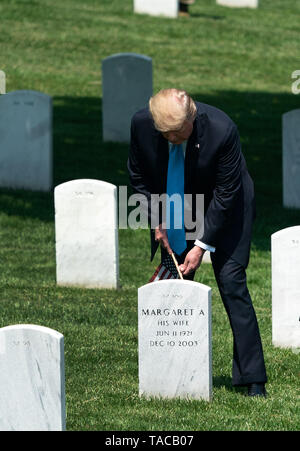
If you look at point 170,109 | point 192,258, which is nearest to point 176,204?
point 192,258

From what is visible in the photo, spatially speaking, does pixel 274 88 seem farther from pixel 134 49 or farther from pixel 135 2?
pixel 135 2

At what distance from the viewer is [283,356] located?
8.14 meters

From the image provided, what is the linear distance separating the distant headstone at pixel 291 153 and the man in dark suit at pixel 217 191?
6.29 meters

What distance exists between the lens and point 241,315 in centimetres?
684

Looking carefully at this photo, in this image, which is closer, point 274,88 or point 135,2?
point 274,88

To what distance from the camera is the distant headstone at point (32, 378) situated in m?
5.61

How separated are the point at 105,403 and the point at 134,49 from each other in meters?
15.3

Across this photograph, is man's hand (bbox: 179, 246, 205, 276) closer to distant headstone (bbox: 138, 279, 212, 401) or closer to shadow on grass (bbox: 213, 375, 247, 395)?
distant headstone (bbox: 138, 279, 212, 401)

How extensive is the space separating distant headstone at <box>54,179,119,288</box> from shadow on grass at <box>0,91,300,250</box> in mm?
2357

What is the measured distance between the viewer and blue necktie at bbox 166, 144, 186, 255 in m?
6.70

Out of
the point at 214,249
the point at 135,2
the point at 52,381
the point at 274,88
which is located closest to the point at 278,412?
the point at 214,249

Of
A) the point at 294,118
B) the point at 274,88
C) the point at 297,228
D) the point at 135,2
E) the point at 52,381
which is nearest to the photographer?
the point at 52,381

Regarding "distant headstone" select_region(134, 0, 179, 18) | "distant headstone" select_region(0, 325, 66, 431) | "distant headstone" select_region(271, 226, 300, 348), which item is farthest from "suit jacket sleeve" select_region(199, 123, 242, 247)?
"distant headstone" select_region(134, 0, 179, 18)

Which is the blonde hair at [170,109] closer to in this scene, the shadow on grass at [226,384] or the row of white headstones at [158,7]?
the shadow on grass at [226,384]
